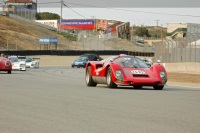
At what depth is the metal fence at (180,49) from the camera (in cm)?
4200

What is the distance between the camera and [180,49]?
43.3m

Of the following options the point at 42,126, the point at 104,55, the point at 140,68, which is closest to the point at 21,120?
the point at 42,126

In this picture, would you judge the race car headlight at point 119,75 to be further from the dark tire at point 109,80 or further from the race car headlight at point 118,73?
the dark tire at point 109,80

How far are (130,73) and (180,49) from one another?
77.8 ft

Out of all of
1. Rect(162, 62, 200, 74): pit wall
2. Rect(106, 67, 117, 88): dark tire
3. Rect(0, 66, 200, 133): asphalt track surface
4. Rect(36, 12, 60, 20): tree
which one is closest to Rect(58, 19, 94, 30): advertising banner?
Rect(36, 12, 60, 20): tree

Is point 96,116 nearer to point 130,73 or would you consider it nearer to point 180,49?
point 130,73

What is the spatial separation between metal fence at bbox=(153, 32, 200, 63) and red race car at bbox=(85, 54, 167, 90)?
20.7m

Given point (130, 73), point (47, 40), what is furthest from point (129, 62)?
point (47, 40)

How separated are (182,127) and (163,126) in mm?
271

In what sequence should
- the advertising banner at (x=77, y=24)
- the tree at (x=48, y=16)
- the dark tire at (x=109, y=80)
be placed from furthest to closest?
the tree at (x=48, y=16) → the advertising banner at (x=77, y=24) → the dark tire at (x=109, y=80)

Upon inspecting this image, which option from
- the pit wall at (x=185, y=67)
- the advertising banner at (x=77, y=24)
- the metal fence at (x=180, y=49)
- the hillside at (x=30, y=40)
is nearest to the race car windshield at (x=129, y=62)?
the pit wall at (x=185, y=67)

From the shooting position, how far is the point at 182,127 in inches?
354

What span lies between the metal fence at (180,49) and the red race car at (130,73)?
2070cm

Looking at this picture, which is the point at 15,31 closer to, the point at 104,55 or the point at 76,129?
the point at 104,55
